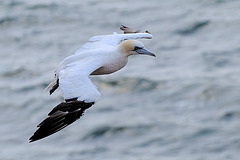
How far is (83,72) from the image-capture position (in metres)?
10.8

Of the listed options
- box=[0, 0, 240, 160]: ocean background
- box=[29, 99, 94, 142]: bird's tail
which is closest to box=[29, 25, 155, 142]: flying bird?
box=[29, 99, 94, 142]: bird's tail

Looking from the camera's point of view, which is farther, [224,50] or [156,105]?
[224,50]

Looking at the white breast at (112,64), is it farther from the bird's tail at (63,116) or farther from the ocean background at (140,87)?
the ocean background at (140,87)

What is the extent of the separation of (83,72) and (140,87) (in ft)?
37.5

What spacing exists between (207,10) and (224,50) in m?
3.30

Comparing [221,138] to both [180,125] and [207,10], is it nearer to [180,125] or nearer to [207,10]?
[180,125]

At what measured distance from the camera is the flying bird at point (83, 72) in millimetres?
10141

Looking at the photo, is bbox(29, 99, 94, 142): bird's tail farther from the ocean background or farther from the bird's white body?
the ocean background

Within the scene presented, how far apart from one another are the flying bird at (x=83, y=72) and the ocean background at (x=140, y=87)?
7899mm

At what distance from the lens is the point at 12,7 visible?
2836cm

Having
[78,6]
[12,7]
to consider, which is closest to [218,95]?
[78,6]

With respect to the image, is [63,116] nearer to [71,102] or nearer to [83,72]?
[71,102]

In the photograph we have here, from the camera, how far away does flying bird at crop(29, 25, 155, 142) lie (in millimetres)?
10141

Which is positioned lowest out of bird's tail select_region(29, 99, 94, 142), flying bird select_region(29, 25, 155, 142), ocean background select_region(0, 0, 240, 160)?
bird's tail select_region(29, 99, 94, 142)
